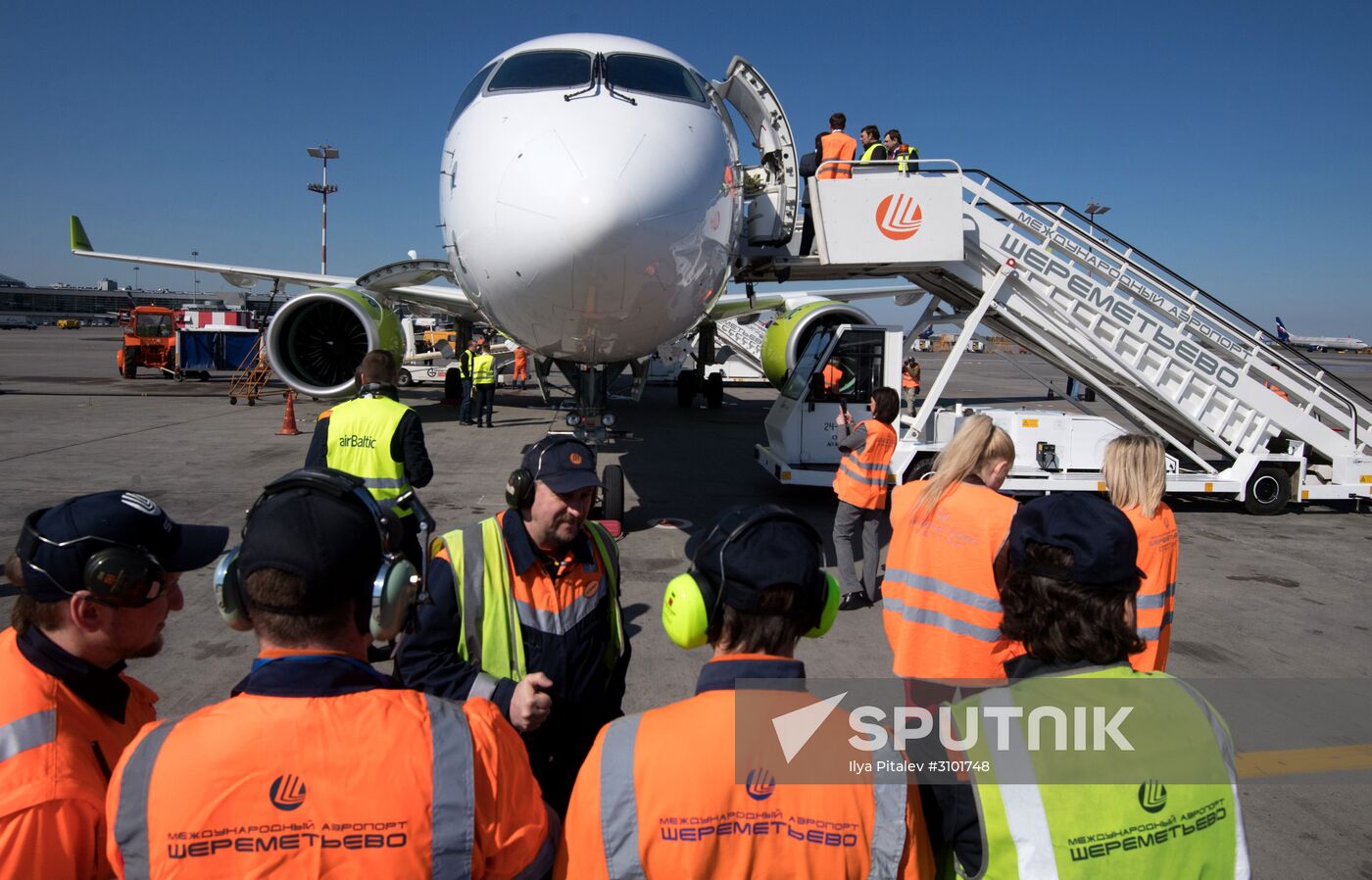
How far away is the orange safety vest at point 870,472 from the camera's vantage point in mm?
5816

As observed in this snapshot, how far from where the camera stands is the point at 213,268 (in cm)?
1708

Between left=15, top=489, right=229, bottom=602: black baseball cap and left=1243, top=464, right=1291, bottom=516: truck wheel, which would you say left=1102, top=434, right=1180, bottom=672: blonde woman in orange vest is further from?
left=1243, top=464, right=1291, bottom=516: truck wheel

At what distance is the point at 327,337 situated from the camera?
13.1m

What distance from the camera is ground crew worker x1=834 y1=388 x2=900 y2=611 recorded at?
19.1 feet

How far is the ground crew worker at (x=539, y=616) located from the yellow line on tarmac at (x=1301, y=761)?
3.20 meters

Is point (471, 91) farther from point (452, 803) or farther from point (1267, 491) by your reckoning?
point (1267, 491)

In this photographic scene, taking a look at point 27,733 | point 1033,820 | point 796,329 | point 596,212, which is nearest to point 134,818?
point 27,733

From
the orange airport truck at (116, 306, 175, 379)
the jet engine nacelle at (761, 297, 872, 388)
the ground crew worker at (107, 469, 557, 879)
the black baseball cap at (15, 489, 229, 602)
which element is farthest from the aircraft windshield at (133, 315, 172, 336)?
the ground crew worker at (107, 469, 557, 879)

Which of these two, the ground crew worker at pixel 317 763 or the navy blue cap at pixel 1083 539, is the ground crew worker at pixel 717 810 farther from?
the navy blue cap at pixel 1083 539

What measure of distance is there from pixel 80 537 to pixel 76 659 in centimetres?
25

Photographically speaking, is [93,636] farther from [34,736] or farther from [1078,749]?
[1078,749]

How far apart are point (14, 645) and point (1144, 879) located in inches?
87.4

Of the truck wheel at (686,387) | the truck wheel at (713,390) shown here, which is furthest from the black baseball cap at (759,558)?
the truck wheel at (686,387)

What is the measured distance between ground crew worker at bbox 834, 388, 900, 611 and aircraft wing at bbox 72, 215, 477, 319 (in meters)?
7.44
